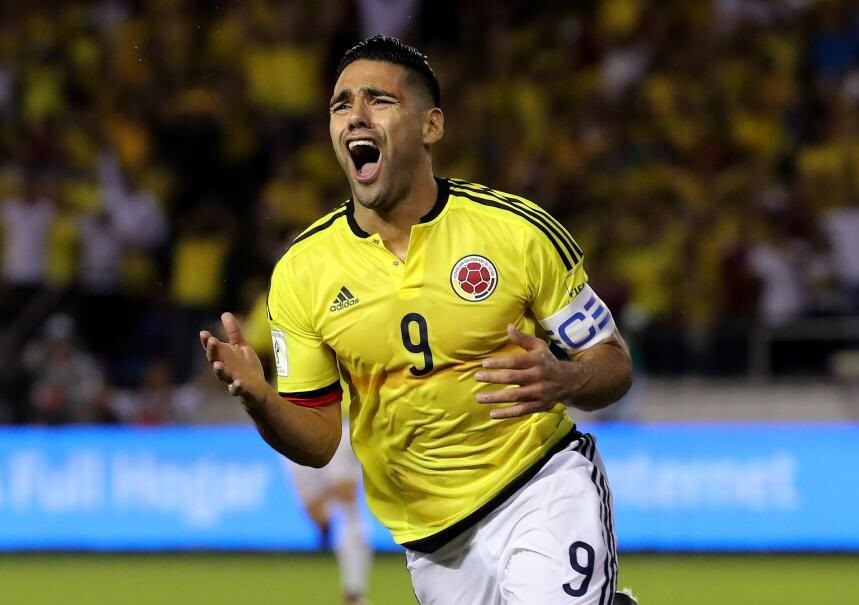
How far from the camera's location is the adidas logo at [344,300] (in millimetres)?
5215

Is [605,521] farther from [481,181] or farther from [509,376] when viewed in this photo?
[481,181]

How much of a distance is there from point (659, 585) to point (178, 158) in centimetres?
638

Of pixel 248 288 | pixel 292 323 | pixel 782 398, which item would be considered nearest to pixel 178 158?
pixel 248 288

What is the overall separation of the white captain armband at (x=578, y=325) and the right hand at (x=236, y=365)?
95 centimetres

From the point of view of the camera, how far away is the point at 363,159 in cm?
530

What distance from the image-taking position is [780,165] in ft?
48.2

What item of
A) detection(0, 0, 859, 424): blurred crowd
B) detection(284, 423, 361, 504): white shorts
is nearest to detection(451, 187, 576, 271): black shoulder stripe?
detection(284, 423, 361, 504): white shorts

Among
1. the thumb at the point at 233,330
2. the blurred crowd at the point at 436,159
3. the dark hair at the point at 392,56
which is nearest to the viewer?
the thumb at the point at 233,330

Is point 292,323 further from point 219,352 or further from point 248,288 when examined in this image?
point 248,288

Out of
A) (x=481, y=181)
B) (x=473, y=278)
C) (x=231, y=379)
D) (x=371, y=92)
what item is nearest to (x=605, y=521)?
(x=473, y=278)

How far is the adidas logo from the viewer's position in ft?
17.1

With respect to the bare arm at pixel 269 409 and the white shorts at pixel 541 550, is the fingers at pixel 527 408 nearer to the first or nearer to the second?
the white shorts at pixel 541 550

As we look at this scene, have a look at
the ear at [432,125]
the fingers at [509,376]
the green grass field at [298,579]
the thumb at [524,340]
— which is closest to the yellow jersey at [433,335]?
Answer: the ear at [432,125]

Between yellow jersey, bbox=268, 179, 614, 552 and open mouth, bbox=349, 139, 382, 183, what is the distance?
0.24m
